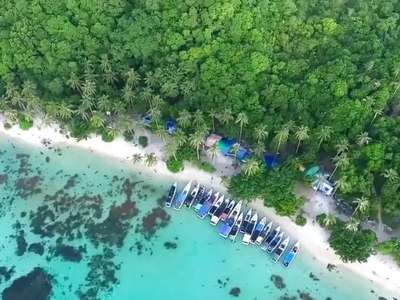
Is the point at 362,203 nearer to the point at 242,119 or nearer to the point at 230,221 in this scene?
the point at 230,221

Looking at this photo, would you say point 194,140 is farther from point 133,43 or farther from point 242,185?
point 133,43

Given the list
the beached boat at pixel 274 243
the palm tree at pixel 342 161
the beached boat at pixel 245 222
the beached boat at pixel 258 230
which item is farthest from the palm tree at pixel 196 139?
the palm tree at pixel 342 161

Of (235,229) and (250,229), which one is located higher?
(250,229)

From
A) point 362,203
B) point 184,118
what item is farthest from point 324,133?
point 184,118

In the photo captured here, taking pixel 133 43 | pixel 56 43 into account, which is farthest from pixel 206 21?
pixel 56 43

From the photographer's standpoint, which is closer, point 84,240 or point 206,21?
point 84,240
